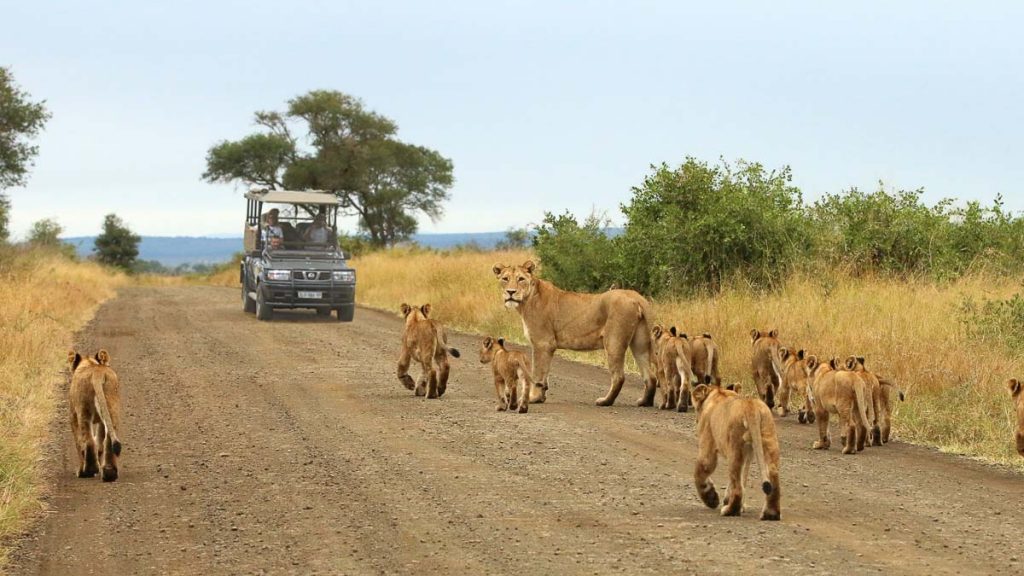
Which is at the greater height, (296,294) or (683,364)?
(683,364)

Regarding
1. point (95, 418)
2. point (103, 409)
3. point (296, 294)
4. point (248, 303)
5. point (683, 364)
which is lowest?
point (248, 303)

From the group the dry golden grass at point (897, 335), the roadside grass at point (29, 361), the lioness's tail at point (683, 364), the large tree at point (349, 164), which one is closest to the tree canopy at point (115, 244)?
the large tree at point (349, 164)

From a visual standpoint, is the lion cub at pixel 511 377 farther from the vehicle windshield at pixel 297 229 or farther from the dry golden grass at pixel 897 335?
the vehicle windshield at pixel 297 229

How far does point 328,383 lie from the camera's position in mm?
16422

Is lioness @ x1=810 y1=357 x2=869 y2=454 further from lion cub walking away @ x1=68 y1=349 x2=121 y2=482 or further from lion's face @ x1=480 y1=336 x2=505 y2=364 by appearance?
lion cub walking away @ x1=68 y1=349 x2=121 y2=482

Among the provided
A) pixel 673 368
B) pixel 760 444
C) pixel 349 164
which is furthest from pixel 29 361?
pixel 349 164

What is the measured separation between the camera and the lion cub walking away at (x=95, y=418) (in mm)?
9602

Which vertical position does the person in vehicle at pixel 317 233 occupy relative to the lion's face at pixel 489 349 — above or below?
above

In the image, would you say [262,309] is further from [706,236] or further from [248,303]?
[706,236]

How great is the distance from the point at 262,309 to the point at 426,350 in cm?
1359

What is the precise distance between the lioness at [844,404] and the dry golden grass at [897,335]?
Result: 0.92 meters

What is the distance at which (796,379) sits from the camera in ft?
42.4

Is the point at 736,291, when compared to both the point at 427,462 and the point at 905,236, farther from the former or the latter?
the point at 427,462

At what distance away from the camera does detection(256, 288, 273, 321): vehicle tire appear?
27594 mm
